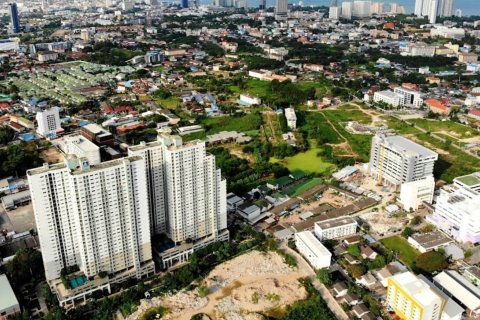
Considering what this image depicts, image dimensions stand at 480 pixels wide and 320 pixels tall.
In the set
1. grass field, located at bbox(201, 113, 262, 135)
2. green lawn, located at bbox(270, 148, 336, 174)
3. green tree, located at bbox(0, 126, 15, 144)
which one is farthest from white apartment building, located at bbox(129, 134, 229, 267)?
green tree, located at bbox(0, 126, 15, 144)

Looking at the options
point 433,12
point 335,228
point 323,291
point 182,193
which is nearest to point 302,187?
point 335,228

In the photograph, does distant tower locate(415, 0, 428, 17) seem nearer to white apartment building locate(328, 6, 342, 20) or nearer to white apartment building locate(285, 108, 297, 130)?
white apartment building locate(328, 6, 342, 20)

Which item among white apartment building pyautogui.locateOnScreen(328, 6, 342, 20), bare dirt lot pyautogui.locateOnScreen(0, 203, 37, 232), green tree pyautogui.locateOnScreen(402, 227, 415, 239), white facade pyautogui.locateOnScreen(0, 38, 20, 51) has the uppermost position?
white apartment building pyautogui.locateOnScreen(328, 6, 342, 20)

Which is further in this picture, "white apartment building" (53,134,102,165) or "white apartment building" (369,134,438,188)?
"white apartment building" (369,134,438,188)

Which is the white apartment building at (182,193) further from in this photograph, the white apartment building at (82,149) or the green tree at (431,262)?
the green tree at (431,262)

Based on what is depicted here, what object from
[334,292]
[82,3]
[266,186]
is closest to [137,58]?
[266,186]

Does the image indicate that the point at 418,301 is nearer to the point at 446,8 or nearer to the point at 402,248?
the point at 402,248
